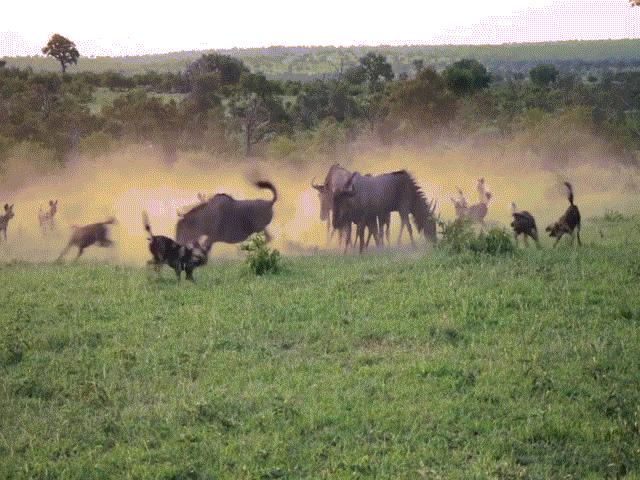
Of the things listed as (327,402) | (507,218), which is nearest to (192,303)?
(327,402)

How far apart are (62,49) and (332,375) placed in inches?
2108

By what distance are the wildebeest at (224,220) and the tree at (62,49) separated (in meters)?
41.8

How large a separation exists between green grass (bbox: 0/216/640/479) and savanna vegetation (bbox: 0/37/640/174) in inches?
890

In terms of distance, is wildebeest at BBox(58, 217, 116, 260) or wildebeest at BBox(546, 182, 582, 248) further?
wildebeest at BBox(58, 217, 116, 260)

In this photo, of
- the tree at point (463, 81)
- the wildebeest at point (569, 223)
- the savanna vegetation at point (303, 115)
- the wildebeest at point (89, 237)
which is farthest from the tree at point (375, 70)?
the wildebeest at point (569, 223)

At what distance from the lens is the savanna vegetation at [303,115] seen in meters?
38.3

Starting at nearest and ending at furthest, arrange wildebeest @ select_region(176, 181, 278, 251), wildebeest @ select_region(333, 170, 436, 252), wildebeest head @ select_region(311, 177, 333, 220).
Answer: wildebeest @ select_region(176, 181, 278, 251) → wildebeest @ select_region(333, 170, 436, 252) → wildebeest head @ select_region(311, 177, 333, 220)

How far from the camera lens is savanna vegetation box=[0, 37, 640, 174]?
3828 cm

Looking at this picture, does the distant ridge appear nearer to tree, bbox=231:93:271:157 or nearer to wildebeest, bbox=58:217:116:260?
tree, bbox=231:93:271:157

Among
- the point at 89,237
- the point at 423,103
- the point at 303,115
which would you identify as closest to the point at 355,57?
the point at 303,115

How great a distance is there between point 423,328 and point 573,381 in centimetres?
232

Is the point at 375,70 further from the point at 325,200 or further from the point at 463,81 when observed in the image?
the point at 325,200

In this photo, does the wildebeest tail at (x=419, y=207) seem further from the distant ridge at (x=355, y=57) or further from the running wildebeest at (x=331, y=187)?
the distant ridge at (x=355, y=57)

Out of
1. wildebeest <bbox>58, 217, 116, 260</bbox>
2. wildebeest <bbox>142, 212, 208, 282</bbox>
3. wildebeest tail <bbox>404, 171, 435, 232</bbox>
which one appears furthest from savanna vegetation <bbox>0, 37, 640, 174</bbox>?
wildebeest <bbox>142, 212, 208, 282</bbox>
